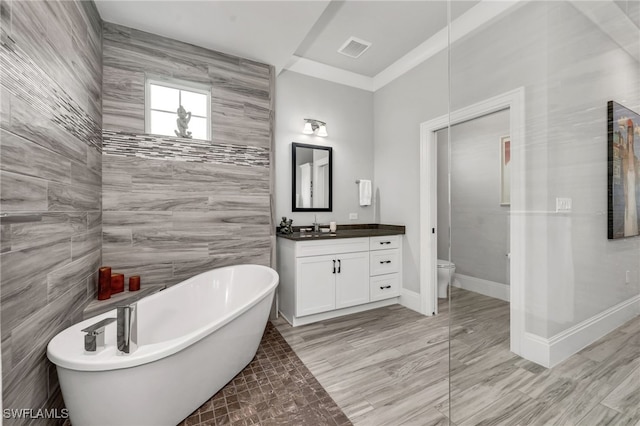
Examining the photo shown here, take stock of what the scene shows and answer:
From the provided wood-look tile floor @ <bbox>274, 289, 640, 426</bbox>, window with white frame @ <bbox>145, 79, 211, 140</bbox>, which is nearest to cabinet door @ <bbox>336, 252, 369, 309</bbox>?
wood-look tile floor @ <bbox>274, 289, 640, 426</bbox>

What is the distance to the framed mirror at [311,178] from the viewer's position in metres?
3.14

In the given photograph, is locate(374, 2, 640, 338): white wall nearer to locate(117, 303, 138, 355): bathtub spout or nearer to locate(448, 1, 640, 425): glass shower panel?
locate(448, 1, 640, 425): glass shower panel

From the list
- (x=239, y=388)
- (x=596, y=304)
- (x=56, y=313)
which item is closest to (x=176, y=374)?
(x=239, y=388)

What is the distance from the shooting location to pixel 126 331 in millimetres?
1155

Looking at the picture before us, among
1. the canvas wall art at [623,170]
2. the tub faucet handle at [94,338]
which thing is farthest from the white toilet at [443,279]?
the tub faucet handle at [94,338]

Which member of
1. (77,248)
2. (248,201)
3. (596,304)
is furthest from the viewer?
(248,201)

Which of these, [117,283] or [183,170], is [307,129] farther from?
[117,283]

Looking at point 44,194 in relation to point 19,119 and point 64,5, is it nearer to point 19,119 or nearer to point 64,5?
point 19,119

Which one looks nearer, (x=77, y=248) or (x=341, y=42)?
(x=77, y=248)

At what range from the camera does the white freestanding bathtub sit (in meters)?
1.11

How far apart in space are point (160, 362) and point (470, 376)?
5.04 feet

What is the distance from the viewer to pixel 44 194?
1319 millimetres

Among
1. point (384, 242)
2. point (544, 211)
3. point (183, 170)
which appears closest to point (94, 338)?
point (183, 170)

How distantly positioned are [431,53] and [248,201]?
2.52 meters
